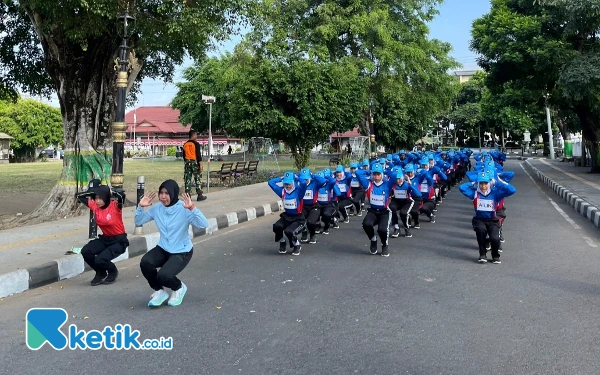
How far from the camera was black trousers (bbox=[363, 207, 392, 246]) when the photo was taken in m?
8.20

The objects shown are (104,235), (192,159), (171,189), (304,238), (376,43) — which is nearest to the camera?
(171,189)

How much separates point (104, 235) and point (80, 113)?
607 cm

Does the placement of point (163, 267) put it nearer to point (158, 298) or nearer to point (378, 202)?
point (158, 298)

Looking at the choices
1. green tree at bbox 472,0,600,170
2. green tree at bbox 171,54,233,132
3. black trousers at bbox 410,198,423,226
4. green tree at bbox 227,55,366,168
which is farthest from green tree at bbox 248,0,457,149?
green tree at bbox 171,54,233,132

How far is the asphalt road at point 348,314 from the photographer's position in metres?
4.11

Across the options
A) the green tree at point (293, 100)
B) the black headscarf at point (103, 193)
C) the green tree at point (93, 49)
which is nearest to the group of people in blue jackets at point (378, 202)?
the black headscarf at point (103, 193)

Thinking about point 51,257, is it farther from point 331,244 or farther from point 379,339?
point 379,339

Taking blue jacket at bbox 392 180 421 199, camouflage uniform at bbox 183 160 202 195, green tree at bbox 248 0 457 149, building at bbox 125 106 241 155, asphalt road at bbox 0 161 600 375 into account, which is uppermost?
green tree at bbox 248 0 457 149

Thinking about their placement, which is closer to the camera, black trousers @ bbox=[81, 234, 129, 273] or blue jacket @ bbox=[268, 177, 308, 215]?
black trousers @ bbox=[81, 234, 129, 273]

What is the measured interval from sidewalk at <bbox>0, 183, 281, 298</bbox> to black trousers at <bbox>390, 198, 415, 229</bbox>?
3.38 m

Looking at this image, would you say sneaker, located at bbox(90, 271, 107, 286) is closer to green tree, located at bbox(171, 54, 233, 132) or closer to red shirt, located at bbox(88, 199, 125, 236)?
red shirt, located at bbox(88, 199, 125, 236)

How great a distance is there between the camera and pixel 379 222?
8484mm

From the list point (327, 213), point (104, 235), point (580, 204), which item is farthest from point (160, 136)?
point (104, 235)

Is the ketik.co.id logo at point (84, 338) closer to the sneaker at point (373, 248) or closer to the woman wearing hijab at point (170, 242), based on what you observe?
the woman wearing hijab at point (170, 242)
